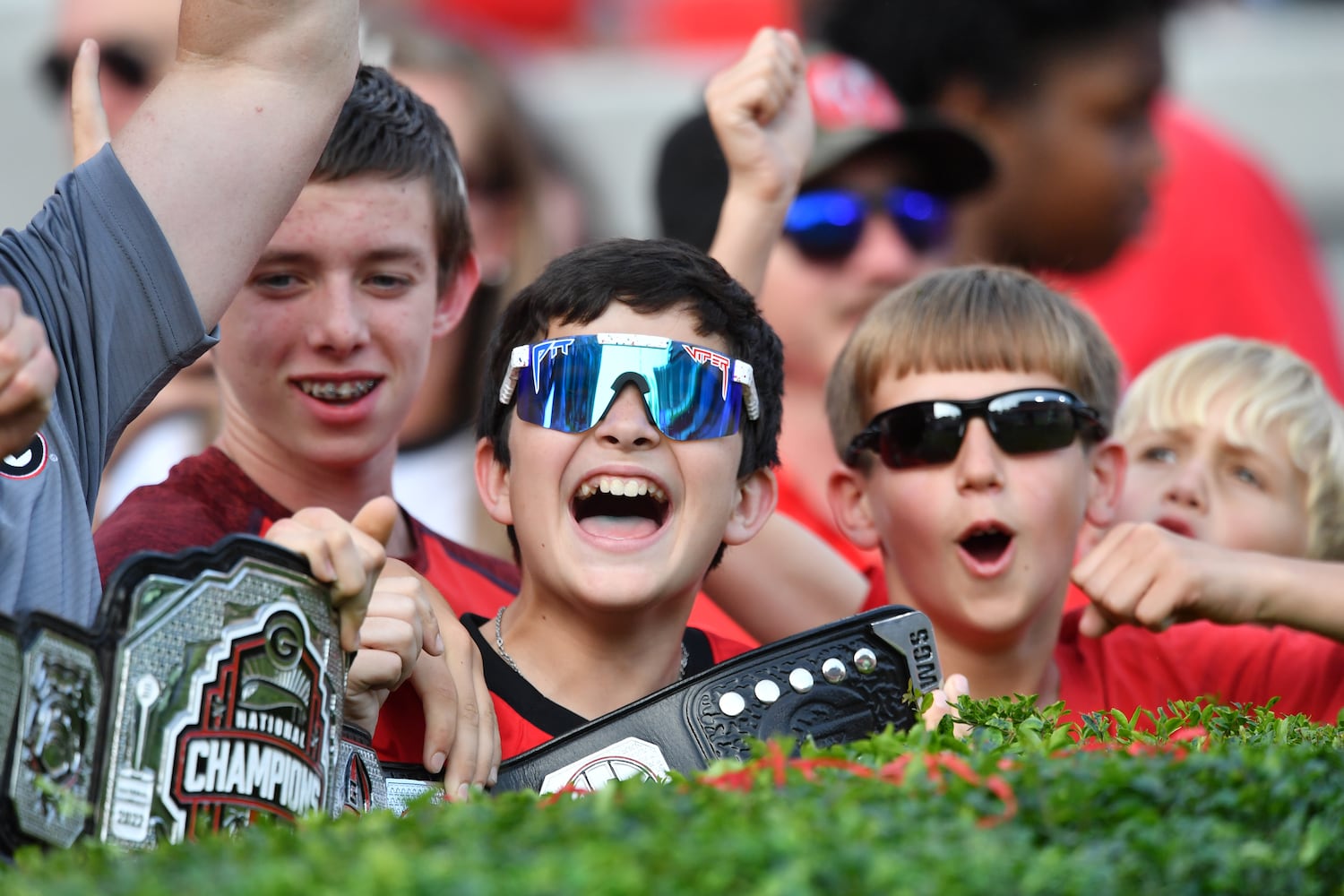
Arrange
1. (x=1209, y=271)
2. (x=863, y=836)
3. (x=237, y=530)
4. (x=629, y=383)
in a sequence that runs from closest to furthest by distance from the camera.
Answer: (x=863, y=836) < (x=629, y=383) < (x=237, y=530) < (x=1209, y=271)

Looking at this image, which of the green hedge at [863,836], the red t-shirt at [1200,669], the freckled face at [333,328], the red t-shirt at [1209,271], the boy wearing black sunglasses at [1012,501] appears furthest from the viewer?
the red t-shirt at [1209,271]

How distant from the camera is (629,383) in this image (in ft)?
9.53

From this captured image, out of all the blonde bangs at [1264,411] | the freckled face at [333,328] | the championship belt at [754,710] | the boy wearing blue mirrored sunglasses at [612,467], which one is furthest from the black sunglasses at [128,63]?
the championship belt at [754,710]

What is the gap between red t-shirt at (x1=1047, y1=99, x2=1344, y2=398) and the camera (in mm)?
7625

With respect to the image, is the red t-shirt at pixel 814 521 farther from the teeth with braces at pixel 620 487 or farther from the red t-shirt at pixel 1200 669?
the teeth with braces at pixel 620 487

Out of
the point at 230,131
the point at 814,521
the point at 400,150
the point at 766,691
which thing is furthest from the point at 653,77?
the point at 766,691

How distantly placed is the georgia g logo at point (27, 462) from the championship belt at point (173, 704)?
0.40 m

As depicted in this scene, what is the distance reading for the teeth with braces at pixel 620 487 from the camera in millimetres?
2910

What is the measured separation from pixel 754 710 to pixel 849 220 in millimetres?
2674

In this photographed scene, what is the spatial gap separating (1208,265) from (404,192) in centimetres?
539

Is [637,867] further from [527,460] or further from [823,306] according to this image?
[823,306]

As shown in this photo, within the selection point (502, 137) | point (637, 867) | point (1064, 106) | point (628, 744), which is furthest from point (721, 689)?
point (1064, 106)

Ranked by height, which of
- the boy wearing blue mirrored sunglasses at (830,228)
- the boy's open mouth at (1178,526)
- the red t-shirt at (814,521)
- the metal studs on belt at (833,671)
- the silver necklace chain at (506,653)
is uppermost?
the boy wearing blue mirrored sunglasses at (830,228)

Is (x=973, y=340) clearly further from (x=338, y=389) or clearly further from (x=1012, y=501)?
(x=338, y=389)
